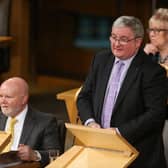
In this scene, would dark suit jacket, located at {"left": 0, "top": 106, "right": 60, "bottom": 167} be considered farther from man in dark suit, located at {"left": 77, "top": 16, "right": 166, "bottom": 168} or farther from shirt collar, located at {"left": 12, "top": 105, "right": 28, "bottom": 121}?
man in dark suit, located at {"left": 77, "top": 16, "right": 166, "bottom": 168}

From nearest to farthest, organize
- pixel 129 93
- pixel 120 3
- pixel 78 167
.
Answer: pixel 78 167 < pixel 129 93 < pixel 120 3

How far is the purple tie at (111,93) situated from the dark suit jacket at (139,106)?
2 centimetres

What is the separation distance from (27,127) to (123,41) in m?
0.76

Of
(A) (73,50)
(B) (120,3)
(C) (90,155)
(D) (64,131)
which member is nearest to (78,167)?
(C) (90,155)

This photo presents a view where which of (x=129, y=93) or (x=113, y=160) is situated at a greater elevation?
(x=129, y=93)

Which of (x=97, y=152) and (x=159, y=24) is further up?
(x=159, y=24)

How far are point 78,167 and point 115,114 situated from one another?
2.09ft

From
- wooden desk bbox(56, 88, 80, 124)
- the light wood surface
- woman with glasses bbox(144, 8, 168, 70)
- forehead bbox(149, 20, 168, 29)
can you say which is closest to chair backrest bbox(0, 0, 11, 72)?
wooden desk bbox(56, 88, 80, 124)

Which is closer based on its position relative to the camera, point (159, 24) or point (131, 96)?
point (131, 96)

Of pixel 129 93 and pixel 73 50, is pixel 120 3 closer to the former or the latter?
pixel 73 50

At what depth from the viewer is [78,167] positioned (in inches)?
123

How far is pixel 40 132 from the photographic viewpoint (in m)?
3.64

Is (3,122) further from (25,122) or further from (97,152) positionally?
(97,152)

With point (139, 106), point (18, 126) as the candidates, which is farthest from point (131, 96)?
point (18, 126)
